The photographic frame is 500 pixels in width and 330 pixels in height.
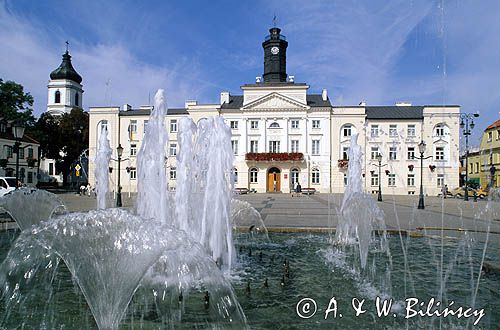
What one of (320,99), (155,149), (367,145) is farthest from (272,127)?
(155,149)

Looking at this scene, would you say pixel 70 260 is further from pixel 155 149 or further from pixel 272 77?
pixel 272 77

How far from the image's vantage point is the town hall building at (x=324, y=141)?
51.7 meters

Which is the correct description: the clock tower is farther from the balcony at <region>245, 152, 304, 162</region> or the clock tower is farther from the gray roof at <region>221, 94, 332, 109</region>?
the balcony at <region>245, 152, 304, 162</region>

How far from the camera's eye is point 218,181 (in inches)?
340

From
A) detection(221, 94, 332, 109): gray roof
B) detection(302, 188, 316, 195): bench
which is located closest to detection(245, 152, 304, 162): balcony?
detection(302, 188, 316, 195): bench

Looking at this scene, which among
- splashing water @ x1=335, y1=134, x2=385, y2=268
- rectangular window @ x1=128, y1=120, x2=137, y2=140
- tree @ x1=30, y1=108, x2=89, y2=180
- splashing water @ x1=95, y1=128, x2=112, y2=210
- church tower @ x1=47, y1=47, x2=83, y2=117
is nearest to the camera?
splashing water @ x1=335, y1=134, x2=385, y2=268

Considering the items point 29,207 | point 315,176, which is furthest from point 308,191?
point 29,207

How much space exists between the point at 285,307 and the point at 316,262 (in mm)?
3279

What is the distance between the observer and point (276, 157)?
51688 mm

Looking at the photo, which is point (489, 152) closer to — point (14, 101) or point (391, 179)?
point (391, 179)

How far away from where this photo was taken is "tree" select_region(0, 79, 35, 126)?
45.2 metres

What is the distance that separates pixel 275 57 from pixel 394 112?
20102 mm

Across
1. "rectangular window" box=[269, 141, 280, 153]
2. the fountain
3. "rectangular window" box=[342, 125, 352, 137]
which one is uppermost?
"rectangular window" box=[342, 125, 352, 137]

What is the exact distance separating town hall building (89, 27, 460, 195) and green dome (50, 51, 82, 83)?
126ft
